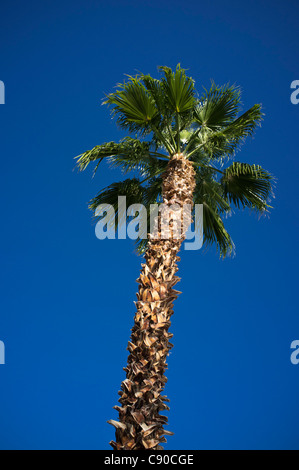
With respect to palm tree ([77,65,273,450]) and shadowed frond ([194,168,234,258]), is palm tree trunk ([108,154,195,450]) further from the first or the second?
shadowed frond ([194,168,234,258])

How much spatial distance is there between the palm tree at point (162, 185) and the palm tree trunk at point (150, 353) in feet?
0.04

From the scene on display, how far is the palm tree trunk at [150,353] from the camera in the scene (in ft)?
16.3

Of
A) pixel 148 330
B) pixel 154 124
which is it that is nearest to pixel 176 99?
pixel 154 124

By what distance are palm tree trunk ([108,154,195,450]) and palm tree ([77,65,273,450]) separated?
11mm

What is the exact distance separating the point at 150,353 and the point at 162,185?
3.31 m

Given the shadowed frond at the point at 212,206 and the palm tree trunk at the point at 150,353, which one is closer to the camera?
the palm tree trunk at the point at 150,353

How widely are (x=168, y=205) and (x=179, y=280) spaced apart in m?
1.52

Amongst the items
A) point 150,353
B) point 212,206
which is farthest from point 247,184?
point 150,353

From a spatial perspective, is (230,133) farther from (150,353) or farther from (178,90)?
(150,353)

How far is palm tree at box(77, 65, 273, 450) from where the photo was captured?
519cm

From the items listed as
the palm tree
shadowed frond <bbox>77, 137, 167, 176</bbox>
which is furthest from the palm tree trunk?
shadowed frond <bbox>77, 137, 167, 176</bbox>

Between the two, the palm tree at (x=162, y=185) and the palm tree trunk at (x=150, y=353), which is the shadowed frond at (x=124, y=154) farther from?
the palm tree trunk at (x=150, y=353)

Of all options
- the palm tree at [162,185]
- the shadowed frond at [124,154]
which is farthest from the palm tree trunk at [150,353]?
the shadowed frond at [124,154]

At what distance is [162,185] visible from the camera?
7676 mm
